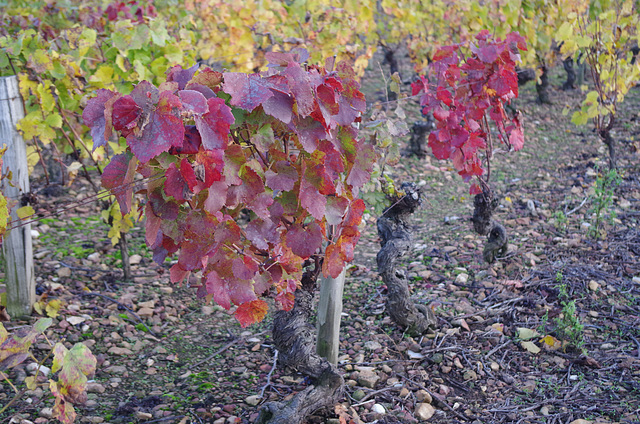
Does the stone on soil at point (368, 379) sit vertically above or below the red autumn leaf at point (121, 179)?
below

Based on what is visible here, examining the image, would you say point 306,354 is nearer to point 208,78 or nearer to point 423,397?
point 423,397

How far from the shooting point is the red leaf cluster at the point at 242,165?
4.03 feet

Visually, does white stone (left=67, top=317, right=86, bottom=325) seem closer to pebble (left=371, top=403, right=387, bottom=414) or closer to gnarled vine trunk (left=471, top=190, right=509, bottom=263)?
pebble (left=371, top=403, right=387, bottom=414)

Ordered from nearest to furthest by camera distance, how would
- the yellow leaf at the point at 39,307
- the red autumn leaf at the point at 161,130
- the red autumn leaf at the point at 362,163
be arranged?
the red autumn leaf at the point at 161,130 < the red autumn leaf at the point at 362,163 < the yellow leaf at the point at 39,307

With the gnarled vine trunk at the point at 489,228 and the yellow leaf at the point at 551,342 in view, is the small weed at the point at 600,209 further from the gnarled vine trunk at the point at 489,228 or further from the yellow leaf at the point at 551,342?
the yellow leaf at the point at 551,342

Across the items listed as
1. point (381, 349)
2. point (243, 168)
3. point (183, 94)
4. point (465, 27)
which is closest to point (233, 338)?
point (381, 349)

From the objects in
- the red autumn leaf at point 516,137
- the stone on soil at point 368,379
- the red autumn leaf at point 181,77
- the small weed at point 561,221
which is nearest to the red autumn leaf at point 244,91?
the red autumn leaf at point 181,77

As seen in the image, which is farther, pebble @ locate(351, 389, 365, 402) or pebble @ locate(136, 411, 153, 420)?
pebble @ locate(351, 389, 365, 402)

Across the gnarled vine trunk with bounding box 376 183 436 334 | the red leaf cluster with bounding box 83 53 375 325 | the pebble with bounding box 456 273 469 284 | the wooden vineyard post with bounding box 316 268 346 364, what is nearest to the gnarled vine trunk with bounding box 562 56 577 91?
the pebble with bounding box 456 273 469 284

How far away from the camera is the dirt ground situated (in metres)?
2.06

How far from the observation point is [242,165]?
139cm

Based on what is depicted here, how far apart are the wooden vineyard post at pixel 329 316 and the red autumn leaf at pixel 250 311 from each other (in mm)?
547

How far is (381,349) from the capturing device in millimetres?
2426

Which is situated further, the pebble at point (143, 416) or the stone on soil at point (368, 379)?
the stone on soil at point (368, 379)
